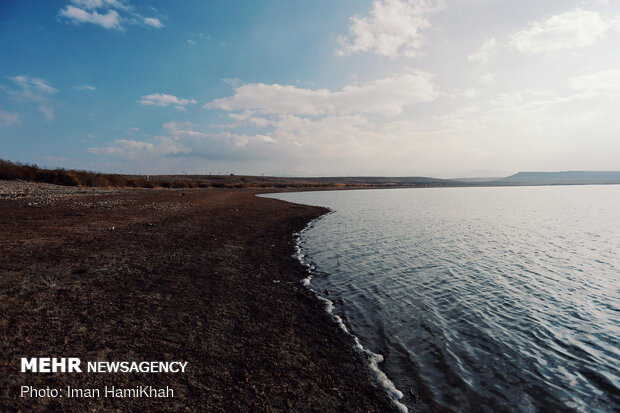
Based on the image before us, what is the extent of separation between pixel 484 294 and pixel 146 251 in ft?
56.2

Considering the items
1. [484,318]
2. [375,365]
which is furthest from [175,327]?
[484,318]

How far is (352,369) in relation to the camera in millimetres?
7195

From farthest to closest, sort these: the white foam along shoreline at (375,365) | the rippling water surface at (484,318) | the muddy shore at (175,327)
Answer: the rippling water surface at (484,318) → the white foam along shoreline at (375,365) → the muddy shore at (175,327)

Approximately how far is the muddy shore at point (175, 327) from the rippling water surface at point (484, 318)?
1515 millimetres

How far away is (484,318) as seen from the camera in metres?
10.5

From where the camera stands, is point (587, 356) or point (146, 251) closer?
point (587, 356)

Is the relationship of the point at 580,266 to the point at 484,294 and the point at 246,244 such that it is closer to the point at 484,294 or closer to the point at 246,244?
the point at 484,294

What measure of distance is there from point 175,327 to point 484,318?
1071cm

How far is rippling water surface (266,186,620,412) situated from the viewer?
6789 millimetres

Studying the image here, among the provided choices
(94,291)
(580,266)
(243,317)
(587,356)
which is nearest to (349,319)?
(243,317)

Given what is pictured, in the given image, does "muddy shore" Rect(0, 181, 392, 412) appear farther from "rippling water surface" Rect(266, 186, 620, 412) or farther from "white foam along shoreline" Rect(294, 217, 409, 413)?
"rippling water surface" Rect(266, 186, 620, 412)

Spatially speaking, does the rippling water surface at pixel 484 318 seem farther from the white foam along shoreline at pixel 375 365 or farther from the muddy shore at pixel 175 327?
the muddy shore at pixel 175 327

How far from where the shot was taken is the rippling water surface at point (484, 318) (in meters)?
6.79

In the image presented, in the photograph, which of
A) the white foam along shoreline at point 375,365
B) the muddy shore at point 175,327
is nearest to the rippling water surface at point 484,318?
the white foam along shoreline at point 375,365
